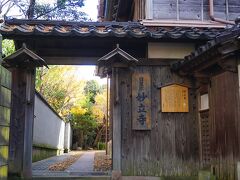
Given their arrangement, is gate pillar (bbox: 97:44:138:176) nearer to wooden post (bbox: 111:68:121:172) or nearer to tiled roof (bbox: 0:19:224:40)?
wooden post (bbox: 111:68:121:172)

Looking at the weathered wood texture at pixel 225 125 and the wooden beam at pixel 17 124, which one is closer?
the weathered wood texture at pixel 225 125

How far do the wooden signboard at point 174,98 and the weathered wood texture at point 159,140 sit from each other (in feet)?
0.47

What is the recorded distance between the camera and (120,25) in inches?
451

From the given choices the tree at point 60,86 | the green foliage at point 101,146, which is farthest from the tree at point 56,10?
the green foliage at point 101,146

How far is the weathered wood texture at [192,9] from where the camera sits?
491 inches

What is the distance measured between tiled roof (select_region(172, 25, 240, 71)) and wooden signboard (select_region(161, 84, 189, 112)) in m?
0.66

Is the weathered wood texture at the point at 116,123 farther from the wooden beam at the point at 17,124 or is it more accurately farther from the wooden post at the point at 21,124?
the wooden beam at the point at 17,124

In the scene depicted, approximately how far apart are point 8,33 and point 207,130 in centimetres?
622

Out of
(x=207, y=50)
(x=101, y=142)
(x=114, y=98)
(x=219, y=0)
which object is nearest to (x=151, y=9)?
(x=219, y=0)

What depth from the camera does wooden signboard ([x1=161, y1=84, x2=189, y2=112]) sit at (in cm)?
1065

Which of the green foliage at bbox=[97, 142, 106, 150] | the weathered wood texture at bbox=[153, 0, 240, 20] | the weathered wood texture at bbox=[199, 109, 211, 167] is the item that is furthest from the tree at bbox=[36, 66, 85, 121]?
the weathered wood texture at bbox=[199, 109, 211, 167]

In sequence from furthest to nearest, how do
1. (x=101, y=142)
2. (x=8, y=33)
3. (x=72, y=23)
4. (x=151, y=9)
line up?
(x=101, y=142)
(x=151, y=9)
(x=72, y=23)
(x=8, y=33)

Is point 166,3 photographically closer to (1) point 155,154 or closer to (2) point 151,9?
(2) point 151,9

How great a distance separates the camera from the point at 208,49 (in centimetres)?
820
